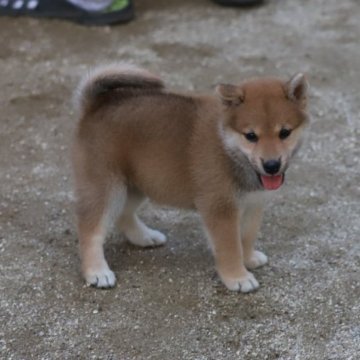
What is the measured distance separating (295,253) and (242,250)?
0.30 meters

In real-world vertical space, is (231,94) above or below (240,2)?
above

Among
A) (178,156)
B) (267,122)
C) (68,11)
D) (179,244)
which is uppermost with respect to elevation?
(267,122)

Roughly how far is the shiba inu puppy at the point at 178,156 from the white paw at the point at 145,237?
23 centimetres

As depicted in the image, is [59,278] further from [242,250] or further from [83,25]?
[83,25]

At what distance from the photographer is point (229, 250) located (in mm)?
3275

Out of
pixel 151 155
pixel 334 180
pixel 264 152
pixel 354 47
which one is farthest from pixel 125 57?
pixel 264 152

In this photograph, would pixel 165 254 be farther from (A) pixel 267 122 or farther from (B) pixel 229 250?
(A) pixel 267 122

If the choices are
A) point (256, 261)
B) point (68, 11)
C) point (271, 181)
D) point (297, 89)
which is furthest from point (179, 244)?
point (68, 11)

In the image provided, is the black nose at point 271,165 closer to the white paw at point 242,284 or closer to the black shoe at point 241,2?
the white paw at point 242,284

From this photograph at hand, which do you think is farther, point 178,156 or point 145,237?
point 145,237

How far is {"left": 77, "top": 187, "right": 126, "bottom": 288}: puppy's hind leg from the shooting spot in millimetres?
3340

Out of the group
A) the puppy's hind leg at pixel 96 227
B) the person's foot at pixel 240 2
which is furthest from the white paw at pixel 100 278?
the person's foot at pixel 240 2

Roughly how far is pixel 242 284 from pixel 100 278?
22.6 inches

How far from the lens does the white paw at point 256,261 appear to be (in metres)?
3.49
